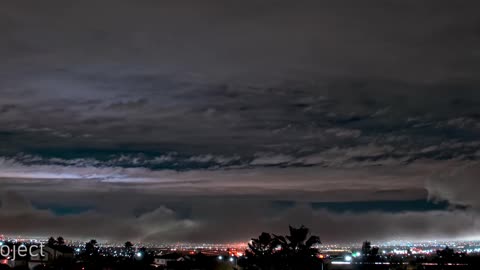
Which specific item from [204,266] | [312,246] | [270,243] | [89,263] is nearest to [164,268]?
[204,266]

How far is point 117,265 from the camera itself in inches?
2266

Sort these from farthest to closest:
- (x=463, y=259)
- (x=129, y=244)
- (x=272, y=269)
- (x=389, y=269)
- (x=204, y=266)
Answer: (x=129, y=244) → (x=463, y=259) → (x=204, y=266) → (x=389, y=269) → (x=272, y=269)

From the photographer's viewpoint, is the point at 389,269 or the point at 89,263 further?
the point at 89,263

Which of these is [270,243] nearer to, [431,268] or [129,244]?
[431,268]

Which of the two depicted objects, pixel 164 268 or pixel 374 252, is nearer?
pixel 164 268

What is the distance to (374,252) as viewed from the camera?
250 ft

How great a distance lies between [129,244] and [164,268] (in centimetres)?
6467

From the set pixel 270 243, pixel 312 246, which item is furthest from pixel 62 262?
pixel 312 246

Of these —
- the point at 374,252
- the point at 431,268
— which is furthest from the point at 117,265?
the point at 374,252

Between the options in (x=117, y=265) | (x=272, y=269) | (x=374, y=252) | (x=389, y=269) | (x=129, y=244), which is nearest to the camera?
(x=272, y=269)

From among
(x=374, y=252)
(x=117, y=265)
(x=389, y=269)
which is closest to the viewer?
(x=389, y=269)

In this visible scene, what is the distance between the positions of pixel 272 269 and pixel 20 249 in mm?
23611

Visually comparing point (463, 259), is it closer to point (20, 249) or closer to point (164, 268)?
point (164, 268)

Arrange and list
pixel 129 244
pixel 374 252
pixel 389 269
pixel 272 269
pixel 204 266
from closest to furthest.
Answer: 1. pixel 272 269
2. pixel 389 269
3. pixel 204 266
4. pixel 374 252
5. pixel 129 244
